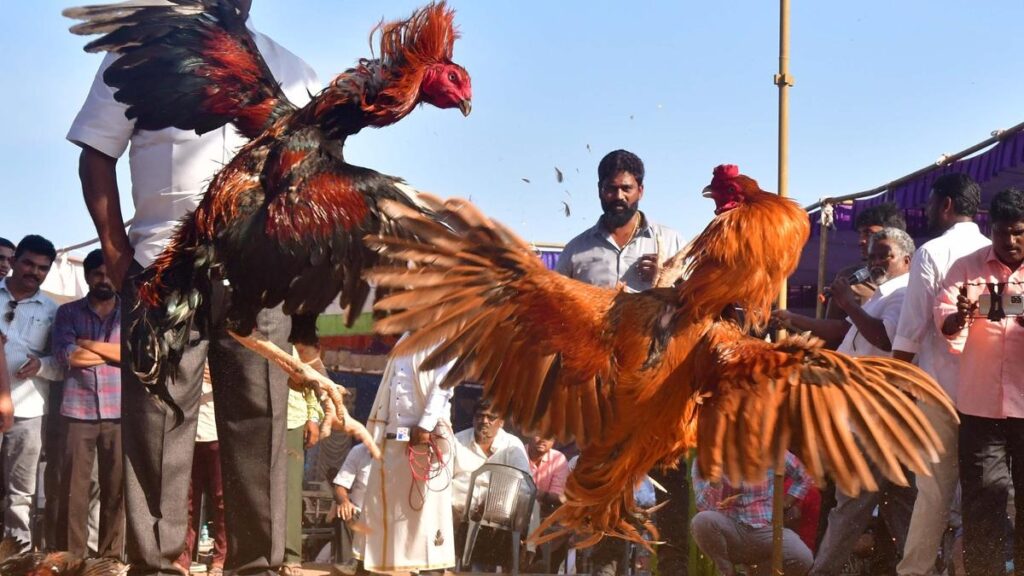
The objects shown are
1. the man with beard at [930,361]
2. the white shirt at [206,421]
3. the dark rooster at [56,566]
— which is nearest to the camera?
the dark rooster at [56,566]

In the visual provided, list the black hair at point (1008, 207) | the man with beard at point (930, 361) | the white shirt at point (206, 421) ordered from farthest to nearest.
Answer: the white shirt at point (206, 421)
the man with beard at point (930, 361)
the black hair at point (1008, 207)

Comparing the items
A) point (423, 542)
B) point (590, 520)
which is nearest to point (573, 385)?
point (590, 520)

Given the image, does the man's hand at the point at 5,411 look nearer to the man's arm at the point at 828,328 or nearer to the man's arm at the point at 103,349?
the man's arm at the point at 103,349

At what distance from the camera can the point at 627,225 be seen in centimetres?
581

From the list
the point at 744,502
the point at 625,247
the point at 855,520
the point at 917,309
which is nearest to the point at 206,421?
the point at 625,247

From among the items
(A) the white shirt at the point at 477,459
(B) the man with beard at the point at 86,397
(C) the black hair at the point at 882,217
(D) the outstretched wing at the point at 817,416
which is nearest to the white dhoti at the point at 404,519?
(A) the white shirt at the point at 477,459

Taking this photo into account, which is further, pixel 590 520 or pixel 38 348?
pixel 38 348

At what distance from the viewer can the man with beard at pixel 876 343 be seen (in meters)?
5.78

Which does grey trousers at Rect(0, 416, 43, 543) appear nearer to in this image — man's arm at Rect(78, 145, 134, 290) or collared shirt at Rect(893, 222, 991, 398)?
man's arm at Rect(78, 145, 134, 290)

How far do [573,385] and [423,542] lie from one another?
11.5 feet

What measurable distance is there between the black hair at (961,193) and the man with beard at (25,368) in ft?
18.3

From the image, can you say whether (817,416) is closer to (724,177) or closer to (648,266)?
(724,177)

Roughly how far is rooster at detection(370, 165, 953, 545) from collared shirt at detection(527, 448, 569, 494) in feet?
12.9

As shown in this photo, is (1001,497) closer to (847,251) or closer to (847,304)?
(847,304)
